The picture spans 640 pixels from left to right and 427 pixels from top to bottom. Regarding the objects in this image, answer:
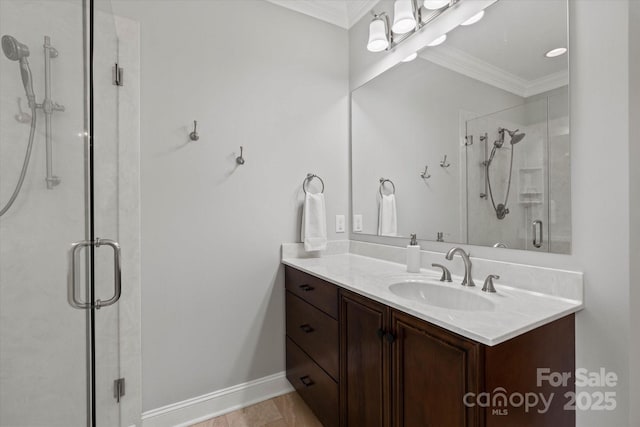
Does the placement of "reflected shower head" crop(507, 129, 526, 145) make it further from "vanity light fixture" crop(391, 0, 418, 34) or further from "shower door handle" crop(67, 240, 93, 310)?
"shower door handle" crop(67, 240, 93, 310)

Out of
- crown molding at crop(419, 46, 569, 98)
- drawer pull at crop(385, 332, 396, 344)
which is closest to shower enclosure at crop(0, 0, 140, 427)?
drawer pull at crop(385, 332, 396, 344)

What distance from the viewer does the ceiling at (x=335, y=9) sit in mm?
2000

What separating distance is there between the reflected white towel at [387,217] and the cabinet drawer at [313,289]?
0.61m

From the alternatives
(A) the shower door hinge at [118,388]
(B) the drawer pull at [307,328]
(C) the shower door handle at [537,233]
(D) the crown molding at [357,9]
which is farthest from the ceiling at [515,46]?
(A) the shower door hinge at [118,388]

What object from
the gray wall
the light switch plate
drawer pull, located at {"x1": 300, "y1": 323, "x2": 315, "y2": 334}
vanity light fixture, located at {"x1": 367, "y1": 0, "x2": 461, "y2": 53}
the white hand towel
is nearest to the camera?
the gray wall

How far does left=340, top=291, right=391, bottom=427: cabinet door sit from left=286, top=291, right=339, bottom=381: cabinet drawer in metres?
0.07

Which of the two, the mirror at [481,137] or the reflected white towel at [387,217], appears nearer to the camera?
the mirror at [481,137]

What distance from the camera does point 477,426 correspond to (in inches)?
32.9

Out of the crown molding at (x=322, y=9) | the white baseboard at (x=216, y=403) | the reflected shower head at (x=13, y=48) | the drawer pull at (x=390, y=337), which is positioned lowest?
the white baseboard at (x=216, y=403)

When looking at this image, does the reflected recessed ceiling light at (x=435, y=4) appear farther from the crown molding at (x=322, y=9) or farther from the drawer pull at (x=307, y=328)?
the drawer pull at (x=307, y=328)

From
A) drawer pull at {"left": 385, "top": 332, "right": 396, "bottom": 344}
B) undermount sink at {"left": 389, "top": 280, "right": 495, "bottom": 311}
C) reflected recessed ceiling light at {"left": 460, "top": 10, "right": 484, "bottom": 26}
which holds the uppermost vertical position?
reflected recessed ceiling light at {"left": 460, "top": 10, "right": 484, "bottom": 26}

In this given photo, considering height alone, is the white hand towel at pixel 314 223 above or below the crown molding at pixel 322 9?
below

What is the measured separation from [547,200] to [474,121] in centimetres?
49

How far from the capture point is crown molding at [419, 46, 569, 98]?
1.17 m
